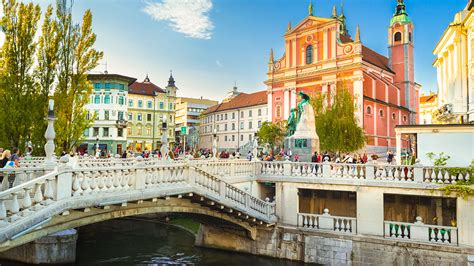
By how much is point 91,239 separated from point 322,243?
14.3m

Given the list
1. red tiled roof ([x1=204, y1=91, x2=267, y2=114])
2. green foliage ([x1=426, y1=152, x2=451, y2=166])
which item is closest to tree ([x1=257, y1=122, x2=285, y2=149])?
red tiled roof ([x1=204, y1=91, x2=267, y2=114])

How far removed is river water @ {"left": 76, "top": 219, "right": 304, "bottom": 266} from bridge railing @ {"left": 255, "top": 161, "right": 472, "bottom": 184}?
4527 millimetres

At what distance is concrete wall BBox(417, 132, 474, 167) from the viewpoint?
17828 millimetres

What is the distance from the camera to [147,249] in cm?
2117

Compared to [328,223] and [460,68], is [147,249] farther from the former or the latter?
[460,68]

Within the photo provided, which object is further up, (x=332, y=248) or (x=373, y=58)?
(x=373, y=58)

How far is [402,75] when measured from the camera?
197ft

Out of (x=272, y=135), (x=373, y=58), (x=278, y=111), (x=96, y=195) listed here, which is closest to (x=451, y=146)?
(x=96, y=195)

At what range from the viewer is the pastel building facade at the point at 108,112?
64.1 m

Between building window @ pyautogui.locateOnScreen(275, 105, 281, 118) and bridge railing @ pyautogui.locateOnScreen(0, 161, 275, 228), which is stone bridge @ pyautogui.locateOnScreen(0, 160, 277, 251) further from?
building window @ pyautogui.locateOnScreen(275, 105, 281, 118)

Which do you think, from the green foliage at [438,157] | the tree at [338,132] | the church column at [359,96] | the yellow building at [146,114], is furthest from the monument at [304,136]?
the yellow building at [146,114]

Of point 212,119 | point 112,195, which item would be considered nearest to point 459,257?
point 112,195

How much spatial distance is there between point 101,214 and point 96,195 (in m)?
1.52

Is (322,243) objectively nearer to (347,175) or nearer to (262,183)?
(347,175)
